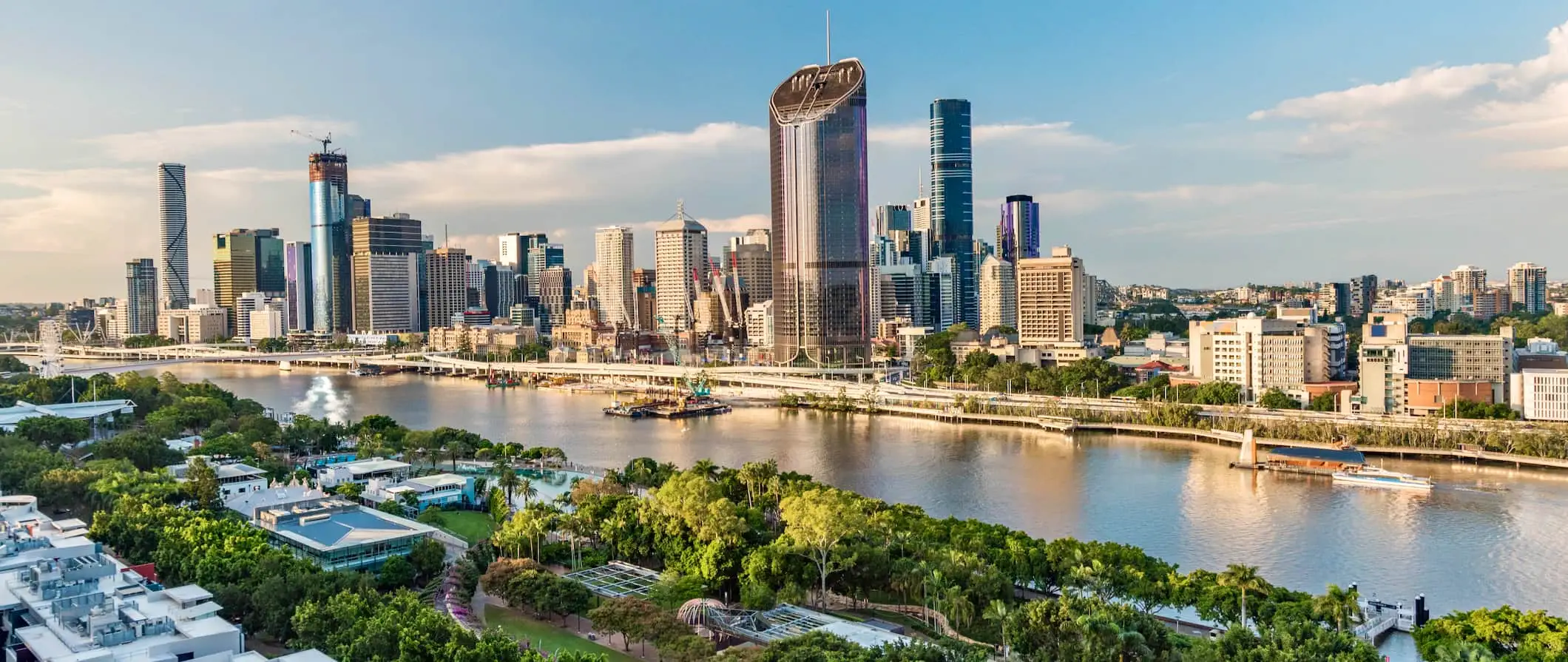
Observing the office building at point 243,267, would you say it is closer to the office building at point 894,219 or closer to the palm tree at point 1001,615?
the office building at point 894,219

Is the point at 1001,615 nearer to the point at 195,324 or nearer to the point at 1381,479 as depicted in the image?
the point at 1381,479

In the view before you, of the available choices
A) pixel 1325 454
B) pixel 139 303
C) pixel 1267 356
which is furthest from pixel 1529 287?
pixel 139 303

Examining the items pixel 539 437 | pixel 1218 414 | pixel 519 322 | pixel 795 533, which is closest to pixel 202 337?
pixel 519 322

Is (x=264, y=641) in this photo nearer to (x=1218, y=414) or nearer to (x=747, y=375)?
(x=1218, y=414)

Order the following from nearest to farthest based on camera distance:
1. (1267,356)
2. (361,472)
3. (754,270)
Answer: (361,472) → (1267,356) → (754,270)

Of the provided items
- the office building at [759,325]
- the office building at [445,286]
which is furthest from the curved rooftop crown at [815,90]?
the office building at [445,286]

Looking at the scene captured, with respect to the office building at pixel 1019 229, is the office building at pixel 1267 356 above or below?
below
